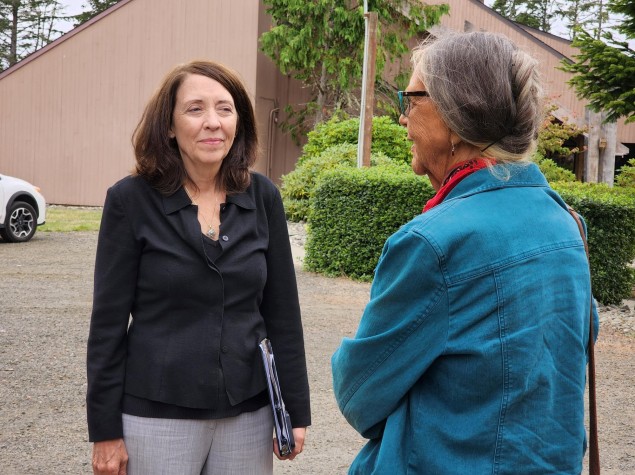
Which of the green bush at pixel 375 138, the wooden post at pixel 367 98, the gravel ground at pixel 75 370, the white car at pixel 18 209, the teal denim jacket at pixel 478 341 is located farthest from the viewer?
the green bush at pixel 375 138

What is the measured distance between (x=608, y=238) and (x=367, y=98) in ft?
22.7

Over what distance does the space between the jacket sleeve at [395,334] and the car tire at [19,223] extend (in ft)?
44.8

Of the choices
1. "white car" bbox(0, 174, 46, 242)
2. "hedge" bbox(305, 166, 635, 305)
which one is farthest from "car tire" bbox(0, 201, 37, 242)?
"hedge" bbox(305, 166, 635, 305)

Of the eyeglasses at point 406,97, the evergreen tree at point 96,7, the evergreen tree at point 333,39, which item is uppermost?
the evergreen tree at point 96,7

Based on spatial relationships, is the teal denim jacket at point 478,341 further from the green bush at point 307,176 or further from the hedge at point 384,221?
the green bush at point 307,176

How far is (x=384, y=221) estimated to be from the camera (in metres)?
11.7

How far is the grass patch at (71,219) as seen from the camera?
1759cm

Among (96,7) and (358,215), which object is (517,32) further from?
(96,7)

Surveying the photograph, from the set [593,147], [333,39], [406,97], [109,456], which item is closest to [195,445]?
[109,456]

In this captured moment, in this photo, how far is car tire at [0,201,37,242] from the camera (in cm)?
1446

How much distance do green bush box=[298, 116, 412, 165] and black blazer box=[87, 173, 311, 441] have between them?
15642 millimetres

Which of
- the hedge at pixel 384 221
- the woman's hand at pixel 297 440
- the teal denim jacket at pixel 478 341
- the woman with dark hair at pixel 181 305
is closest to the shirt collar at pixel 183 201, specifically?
the woman with dark hair at pixel 181 305

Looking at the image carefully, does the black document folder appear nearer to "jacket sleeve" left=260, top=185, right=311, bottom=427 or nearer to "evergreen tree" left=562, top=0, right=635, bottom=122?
"jacket sleeve" left=260, top=185, right=311, bottom=427

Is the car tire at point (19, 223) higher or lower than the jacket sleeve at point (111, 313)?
lower
